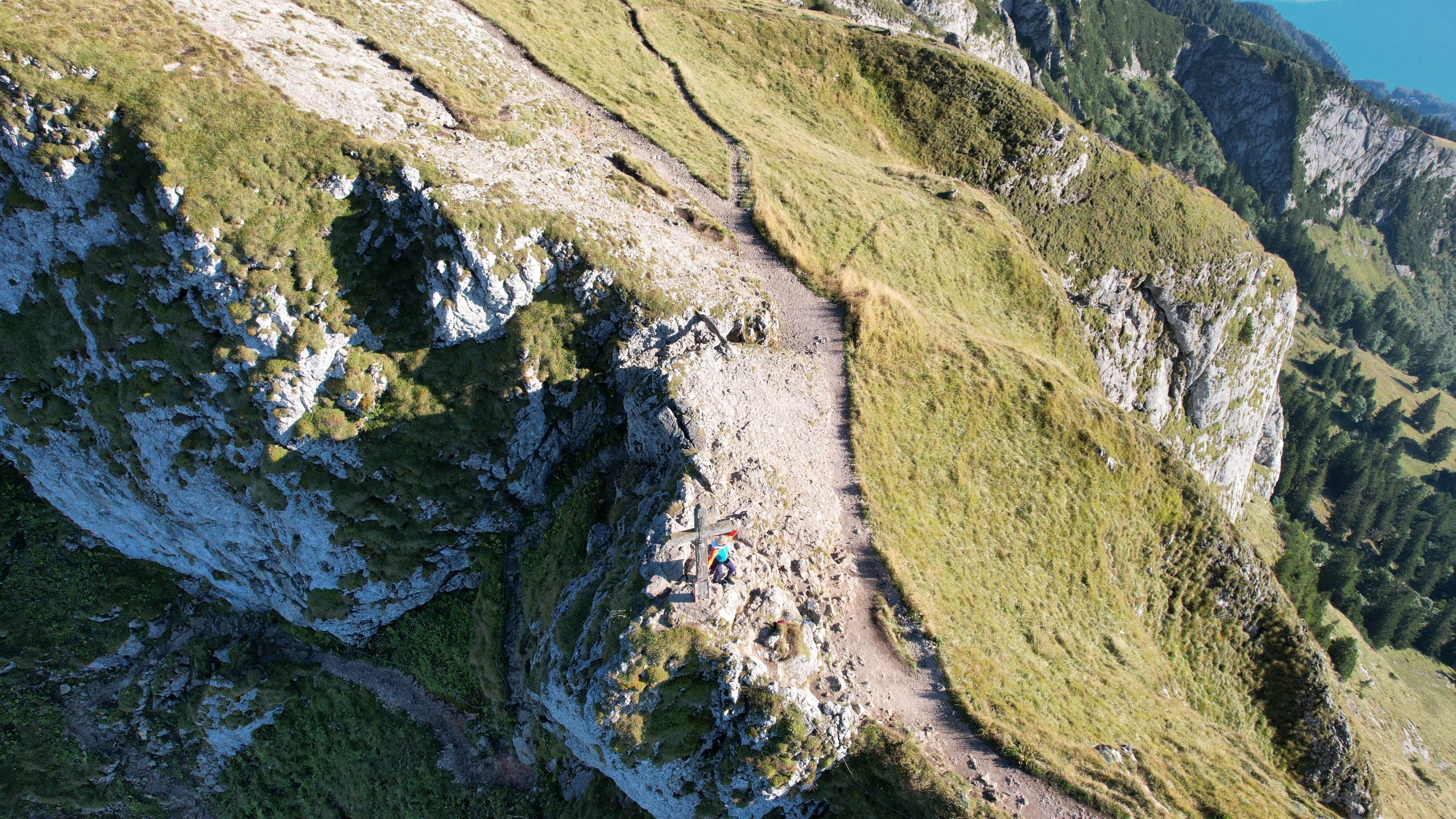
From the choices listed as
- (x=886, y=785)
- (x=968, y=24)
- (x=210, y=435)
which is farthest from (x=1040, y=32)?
(x=210, y=435)

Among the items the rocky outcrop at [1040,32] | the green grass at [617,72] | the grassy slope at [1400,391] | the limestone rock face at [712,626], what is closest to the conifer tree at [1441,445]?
the grassy slope at [1400,391]

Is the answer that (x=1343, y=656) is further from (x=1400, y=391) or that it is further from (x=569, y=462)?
(x=1400, y=391)

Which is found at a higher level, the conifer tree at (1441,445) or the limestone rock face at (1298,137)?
the limestone rock face at (1298,137)

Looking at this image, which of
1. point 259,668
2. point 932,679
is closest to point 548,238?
point 932,679

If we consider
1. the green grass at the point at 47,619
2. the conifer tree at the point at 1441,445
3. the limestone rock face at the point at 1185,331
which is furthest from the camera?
the conifer tree at the point at 1441,445

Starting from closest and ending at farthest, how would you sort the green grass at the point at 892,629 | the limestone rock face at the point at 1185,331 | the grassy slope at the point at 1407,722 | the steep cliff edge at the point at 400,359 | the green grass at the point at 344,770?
the green grass at the point at 892,629, the steep cliff edge at the point at 400,359, the green grass at the point at 344,770, the grassy slope at the point at 1407,722, the limestone rock face at the point at 1185,331

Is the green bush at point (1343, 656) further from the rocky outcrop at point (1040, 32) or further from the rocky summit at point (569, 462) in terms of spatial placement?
the rocky outcrop at point (1040, 32)

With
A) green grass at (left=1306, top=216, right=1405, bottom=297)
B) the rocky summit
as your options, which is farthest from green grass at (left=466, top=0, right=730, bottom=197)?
green grass at (left=1306, top=216, right=1405, bottom=297)
